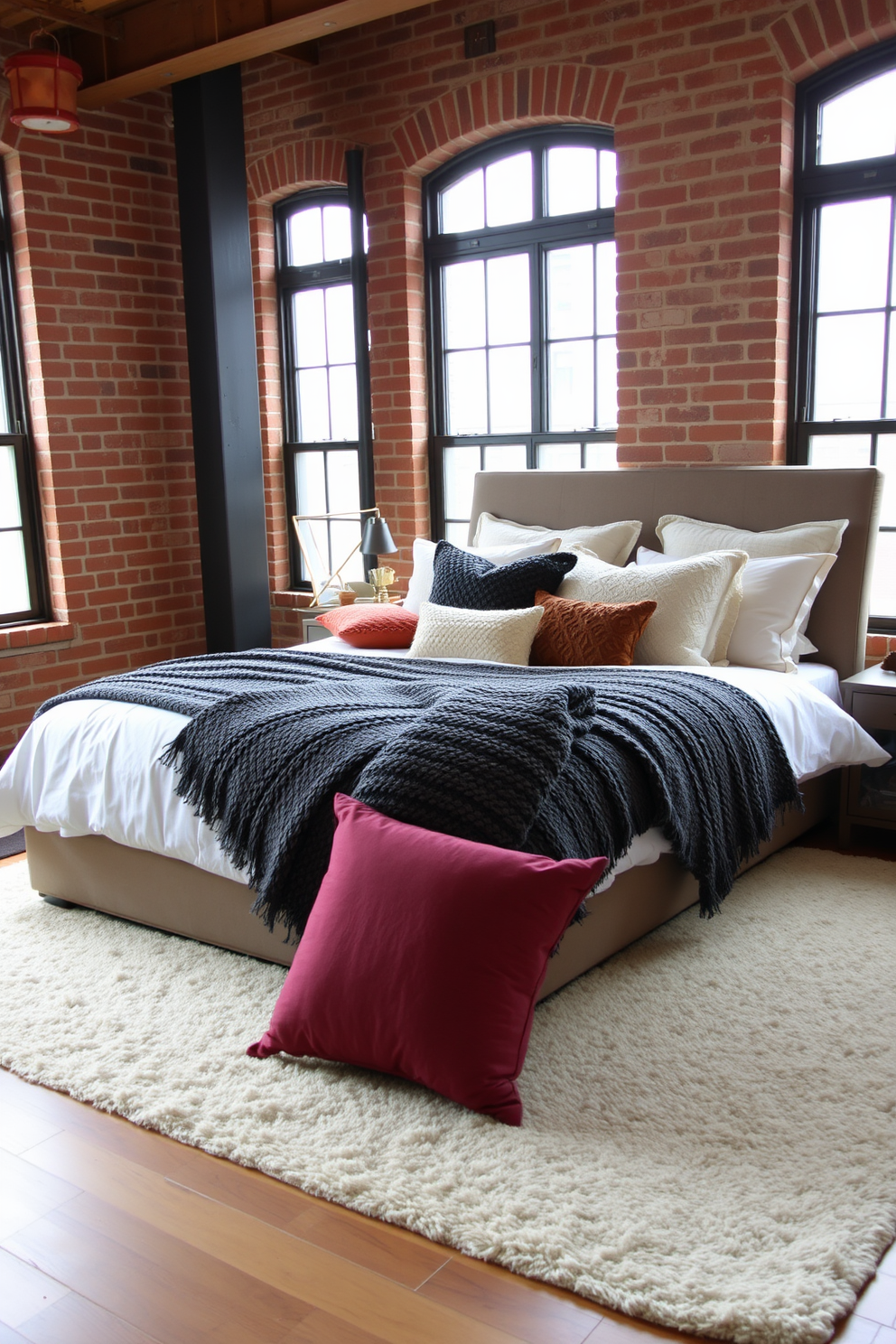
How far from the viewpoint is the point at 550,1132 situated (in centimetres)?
223

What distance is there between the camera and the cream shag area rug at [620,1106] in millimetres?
1872

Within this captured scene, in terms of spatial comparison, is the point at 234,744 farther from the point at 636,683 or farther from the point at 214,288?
the point at 214,288

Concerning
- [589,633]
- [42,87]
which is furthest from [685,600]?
[42,87]

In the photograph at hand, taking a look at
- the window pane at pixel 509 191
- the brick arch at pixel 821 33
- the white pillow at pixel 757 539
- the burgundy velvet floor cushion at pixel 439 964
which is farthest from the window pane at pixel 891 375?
the burgundy velvet floor cushion at pixel 439 964

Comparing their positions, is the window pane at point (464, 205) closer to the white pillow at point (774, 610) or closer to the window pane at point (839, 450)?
the window pane at point (839, 450)

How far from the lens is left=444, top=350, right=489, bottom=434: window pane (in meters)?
5.56

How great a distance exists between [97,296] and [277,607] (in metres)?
1.84

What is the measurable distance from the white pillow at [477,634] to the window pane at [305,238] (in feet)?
9.28

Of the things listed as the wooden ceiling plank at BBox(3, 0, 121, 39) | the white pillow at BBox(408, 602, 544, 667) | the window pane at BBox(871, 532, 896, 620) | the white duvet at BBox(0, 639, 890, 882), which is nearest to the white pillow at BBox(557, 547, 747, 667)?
the white duvet at BBox(0, 639, 890, 882)

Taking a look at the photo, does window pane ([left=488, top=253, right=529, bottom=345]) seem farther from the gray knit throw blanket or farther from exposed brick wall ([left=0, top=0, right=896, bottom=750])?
the gray knit throw blanket

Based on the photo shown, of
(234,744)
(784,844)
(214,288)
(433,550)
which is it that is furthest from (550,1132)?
(214,288)

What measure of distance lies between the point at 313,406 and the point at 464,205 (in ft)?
4.47

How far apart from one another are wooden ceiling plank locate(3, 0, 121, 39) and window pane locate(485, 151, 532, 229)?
178 cm

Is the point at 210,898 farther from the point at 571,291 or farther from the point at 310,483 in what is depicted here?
the point at 310,483
